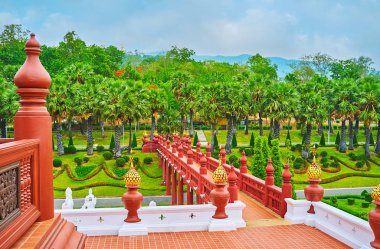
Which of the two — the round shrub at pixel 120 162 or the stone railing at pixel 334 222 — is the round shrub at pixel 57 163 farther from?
the stone railing at pixel 334 222

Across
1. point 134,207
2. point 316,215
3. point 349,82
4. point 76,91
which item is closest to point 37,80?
point 134,207

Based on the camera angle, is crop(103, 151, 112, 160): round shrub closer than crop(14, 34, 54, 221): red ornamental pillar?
No

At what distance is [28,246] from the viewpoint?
4812 mm

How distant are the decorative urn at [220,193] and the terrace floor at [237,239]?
1.77ft

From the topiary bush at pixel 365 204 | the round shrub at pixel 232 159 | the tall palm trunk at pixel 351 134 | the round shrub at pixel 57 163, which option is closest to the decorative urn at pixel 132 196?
the topiary bush at pixel 365 204

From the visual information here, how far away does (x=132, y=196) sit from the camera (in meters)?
9.70

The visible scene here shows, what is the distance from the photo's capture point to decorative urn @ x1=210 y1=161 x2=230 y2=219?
33.5 feet

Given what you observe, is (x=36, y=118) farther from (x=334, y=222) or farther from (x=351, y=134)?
(x=351, y=134)

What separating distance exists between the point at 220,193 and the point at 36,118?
5.71 m

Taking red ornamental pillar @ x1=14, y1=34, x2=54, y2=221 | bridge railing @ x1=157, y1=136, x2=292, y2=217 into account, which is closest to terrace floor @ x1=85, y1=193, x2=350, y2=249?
bridge railing @ x1=157, y1=136, x2=292, y2=217

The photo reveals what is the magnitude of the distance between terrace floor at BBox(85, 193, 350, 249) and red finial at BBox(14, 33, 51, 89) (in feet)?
15.2

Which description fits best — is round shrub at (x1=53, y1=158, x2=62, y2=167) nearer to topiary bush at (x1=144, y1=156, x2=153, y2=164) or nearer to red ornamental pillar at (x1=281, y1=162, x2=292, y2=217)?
topiary bush at (x1=144, y1=156, x2=153, y2=164)

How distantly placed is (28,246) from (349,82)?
45.6 meters

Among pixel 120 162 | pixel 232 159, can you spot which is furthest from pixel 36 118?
pixel 232 159
